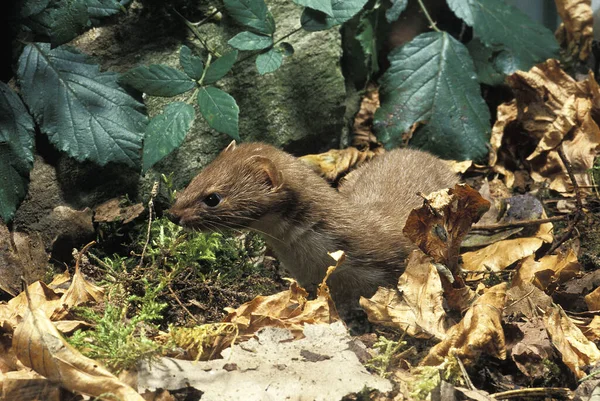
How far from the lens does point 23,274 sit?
145 inches

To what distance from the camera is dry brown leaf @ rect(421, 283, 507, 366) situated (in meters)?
2.79

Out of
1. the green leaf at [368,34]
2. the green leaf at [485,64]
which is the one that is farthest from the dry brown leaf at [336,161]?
the green leaf at [485,64]

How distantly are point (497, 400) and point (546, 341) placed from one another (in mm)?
405

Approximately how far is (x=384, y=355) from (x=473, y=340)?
1.15ft

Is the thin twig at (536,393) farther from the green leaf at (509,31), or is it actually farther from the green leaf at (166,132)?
the green leaf at (509,31)

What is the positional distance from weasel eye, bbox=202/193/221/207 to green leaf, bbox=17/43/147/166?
620 millimetres

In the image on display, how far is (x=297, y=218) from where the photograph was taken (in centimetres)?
369

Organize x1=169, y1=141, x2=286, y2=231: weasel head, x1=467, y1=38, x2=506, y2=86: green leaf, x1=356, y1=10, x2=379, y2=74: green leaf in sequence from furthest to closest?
x1=467, y1=38, x2=506, y2=86: green leaf → x1=356, y1=10, x2=379, y2=74: green leaf → x1=169, y1=141, x2=286, y2=231: weasel head

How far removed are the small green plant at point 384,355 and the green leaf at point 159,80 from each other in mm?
1808

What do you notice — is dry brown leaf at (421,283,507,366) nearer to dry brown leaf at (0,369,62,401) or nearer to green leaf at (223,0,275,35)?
dry brown leaf at (0,369,62,401)

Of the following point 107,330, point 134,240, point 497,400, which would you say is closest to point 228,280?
point 134,240

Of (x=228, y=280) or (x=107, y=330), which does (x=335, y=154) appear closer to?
(x=228, y=280)

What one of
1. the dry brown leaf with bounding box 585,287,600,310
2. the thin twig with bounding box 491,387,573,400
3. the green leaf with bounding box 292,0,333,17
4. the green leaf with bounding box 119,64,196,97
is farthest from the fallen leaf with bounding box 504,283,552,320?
the green leaf with bounding box 119,64,196,97

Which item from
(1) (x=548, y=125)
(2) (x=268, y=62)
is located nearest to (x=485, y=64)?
(1) (x=548, y=125)
